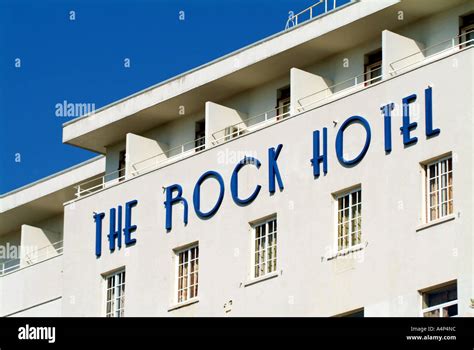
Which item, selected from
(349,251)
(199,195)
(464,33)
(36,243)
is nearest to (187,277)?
(199,195)

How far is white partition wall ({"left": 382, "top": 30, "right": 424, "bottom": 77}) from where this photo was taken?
169 ft

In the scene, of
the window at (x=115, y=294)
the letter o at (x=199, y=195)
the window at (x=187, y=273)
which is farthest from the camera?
the window at (x=115, y=294)

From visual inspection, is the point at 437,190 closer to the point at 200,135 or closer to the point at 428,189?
the point at 428,189

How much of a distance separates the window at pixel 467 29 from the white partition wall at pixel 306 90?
5.21m

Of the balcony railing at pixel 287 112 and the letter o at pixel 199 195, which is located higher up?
the balcony railing at pixel 287 112

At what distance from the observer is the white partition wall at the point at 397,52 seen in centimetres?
5156

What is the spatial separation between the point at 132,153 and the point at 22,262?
11.6 m

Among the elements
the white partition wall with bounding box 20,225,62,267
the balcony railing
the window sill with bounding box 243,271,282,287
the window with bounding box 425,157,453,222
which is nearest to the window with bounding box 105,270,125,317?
the balcony railing

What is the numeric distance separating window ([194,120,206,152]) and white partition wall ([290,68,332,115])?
4.30 metres

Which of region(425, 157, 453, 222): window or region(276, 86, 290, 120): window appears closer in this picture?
region(425, 157, 453, 222): window

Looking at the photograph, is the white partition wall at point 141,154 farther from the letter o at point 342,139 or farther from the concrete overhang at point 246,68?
the letter o at point 342,139

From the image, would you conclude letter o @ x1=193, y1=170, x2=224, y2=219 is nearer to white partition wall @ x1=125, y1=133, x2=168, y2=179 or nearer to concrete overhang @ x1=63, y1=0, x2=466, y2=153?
concrete overhang @ x1=63, y1=0, x2=466, y2=153

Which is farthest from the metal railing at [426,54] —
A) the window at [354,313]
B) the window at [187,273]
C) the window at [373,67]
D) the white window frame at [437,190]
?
the window at [187,273]
